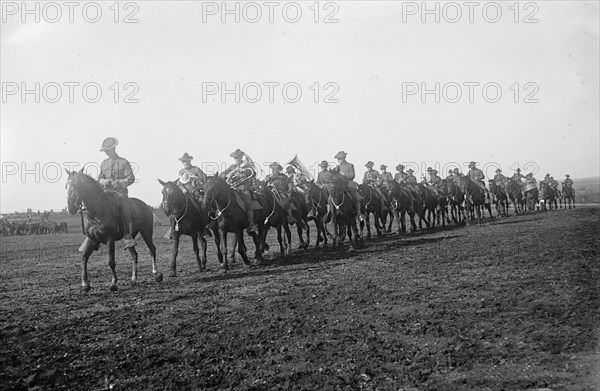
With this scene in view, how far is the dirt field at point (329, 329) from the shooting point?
4988 millimetres

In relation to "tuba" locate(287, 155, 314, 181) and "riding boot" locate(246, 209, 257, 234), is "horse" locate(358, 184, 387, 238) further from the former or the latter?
"riding boot" locate(246, 209, 257, 234)

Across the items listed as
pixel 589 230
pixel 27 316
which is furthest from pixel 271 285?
pixel 589 230

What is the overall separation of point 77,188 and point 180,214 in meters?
2.84

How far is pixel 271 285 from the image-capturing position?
1012 centimetres

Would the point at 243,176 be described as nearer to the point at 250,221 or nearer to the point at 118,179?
the point at 250,221

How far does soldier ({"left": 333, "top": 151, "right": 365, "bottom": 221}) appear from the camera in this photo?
16344mm

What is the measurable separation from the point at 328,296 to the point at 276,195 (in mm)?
8030

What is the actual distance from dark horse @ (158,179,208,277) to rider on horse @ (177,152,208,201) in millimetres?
552

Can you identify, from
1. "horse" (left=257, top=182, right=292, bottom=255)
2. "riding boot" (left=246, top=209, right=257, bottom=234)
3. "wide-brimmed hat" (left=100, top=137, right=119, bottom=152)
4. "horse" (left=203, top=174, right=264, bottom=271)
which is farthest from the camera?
"horse" (left=257, top=182, right=292, bottom=255)

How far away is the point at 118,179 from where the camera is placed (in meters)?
11.4

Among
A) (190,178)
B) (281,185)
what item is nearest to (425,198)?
(281,185)

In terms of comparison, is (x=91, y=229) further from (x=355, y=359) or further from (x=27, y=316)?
(x=355, y=359)


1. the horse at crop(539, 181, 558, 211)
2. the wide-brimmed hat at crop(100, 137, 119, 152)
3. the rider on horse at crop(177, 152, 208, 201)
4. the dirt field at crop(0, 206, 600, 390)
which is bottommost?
the dirt field at crop(0, 206, 600, 390)

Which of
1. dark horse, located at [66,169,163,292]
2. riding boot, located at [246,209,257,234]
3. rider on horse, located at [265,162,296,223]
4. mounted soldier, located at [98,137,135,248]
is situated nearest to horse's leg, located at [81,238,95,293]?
dark horse, located at [66,169,163,292]
